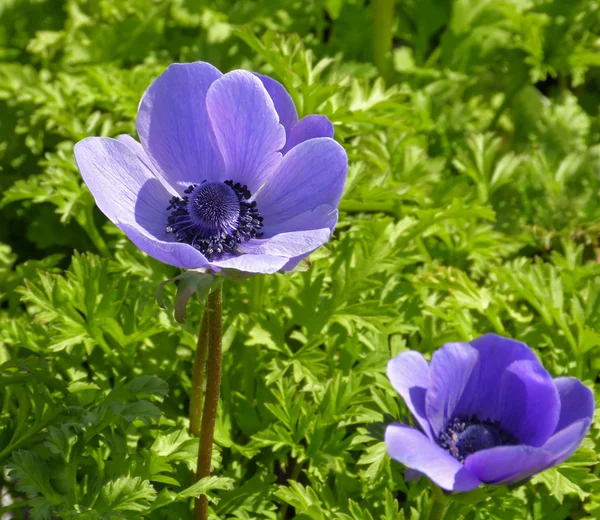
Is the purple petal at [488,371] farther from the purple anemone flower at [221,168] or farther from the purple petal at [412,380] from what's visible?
the purple anemone flower at [221,168]

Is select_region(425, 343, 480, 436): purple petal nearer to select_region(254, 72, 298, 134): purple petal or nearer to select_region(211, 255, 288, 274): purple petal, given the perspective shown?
select_region(211, 255, 288, 274): purple petal

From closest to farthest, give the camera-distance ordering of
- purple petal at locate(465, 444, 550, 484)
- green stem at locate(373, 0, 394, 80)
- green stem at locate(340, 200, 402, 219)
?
purple petal at locate(465, 444, 550, 484)
green stem at locate(340, 200, 402, 219)
green stem at locate(373, 0, 394, 80)

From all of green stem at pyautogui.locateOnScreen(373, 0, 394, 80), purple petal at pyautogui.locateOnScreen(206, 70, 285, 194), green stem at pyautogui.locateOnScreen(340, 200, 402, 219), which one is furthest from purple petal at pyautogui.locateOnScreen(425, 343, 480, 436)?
green stem at pyautogui.locateOnScreen(373, 0, 394, 80)

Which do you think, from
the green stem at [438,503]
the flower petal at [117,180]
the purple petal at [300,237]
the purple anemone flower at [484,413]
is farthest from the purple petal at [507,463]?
the flower petal at [117,180]

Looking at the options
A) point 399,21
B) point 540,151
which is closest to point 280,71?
point 540,151

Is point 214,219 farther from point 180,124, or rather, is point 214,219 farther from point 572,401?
point 572,401

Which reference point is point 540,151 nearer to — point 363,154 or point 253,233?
point 363,154
